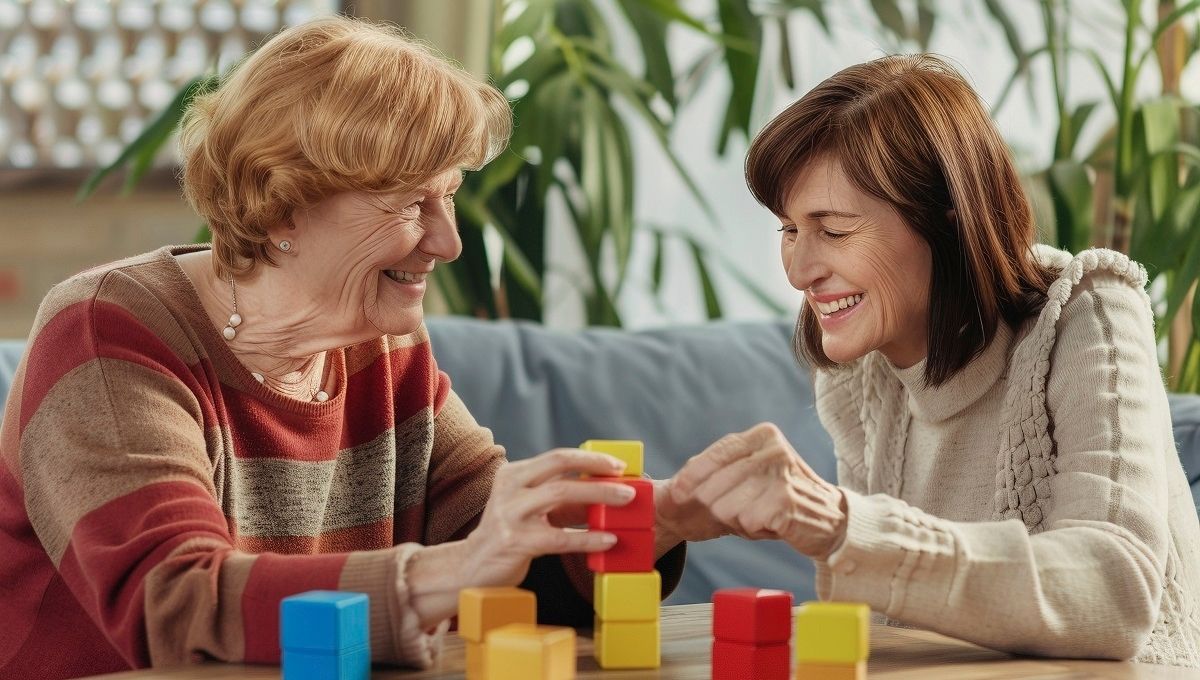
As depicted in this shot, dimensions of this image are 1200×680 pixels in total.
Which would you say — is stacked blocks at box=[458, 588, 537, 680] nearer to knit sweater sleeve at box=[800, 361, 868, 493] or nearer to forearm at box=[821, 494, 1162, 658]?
forearm at box=[821, 494, 1162, 658]

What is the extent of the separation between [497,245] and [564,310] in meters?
0.48

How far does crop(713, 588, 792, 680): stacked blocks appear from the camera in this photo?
1003mm

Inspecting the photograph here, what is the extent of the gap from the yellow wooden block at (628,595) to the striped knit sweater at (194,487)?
0.16 m

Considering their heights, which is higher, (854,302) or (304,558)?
(854,302)

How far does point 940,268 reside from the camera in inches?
58.8

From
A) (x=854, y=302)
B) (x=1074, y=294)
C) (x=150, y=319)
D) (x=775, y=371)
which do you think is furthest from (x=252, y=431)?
(x=775, y=371)

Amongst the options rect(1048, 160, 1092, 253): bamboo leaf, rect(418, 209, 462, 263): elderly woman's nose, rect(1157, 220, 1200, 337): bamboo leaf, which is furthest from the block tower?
rect(1048, 160, 1092, 253): bamboo leaf

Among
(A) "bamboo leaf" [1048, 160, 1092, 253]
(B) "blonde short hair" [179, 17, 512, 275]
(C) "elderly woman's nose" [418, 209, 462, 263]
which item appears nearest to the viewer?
(B) "blonde short hair" [179, 17, 512, 275]

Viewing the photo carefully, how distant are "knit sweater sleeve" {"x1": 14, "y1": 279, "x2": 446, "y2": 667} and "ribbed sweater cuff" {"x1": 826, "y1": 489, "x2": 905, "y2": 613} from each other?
0.37m

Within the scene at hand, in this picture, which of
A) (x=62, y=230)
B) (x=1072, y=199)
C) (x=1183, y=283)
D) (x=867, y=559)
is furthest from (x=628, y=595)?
(x=62, y=230)

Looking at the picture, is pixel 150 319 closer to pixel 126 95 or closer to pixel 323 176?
pixel 323 176

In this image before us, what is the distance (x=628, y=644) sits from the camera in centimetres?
111

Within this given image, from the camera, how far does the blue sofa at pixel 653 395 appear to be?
2.12 meters

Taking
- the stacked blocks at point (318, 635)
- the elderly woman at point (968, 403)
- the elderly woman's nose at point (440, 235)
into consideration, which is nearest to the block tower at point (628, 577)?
the elderly woman at point (968, 403)
